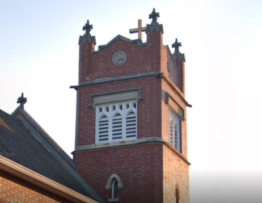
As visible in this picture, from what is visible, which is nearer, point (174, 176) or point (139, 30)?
Result: point (174, 176)

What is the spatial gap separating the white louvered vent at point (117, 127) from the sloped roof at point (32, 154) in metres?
2.13

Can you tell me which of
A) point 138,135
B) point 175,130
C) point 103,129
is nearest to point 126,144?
point 138,135

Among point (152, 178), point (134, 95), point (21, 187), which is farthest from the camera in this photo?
point (134, 95)

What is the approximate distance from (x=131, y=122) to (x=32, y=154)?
5013mm

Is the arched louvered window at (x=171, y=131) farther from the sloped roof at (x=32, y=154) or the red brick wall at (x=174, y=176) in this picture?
the sloped roof at (x=32, y=154)

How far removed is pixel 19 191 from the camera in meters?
20.6

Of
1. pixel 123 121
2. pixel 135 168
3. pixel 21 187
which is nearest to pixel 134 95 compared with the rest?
pixel 123 121

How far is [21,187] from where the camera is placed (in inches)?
815

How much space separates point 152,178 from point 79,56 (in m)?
6.55

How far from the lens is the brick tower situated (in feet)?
89.0

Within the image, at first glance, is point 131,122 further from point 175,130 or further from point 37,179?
point 37,179

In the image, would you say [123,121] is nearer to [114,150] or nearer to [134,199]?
[114,150]

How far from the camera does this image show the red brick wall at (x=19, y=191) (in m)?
Answer: 20.0

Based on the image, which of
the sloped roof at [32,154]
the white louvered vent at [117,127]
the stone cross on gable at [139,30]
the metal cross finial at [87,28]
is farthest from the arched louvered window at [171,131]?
the metal cross finial at [87,28]
